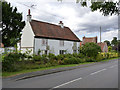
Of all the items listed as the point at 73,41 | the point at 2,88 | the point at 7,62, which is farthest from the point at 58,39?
the point at 2,88

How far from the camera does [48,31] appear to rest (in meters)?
28.0

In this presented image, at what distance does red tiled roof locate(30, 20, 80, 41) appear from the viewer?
2564cm

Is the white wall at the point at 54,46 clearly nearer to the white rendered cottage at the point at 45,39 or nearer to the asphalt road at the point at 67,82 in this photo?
the white rendered cottage at the point at 45,39

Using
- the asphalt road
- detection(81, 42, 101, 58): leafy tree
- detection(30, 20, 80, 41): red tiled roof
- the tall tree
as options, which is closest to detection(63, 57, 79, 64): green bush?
detection(81, 42, 101, 58): leafy tree

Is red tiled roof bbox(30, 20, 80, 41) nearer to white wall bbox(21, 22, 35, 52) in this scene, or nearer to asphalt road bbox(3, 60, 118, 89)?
white wall bbox(21, 22, 35, 52)

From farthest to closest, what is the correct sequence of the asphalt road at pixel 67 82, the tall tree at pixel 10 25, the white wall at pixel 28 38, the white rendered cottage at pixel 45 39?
the tall tree at pixel 10 25
the white rendered cottage at pixel 45 39
the white wall at pixel 28 38
the asphalt road at pixel 67 82

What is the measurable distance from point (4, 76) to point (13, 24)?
102 feet

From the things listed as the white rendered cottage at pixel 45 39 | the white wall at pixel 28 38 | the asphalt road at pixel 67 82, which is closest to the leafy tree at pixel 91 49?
the white rendered cottage at pixel 45 39

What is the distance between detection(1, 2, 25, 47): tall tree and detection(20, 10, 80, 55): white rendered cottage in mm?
12343

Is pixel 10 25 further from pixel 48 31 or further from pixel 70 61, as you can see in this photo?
pixel 70 61

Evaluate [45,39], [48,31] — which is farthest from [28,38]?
[48,31]

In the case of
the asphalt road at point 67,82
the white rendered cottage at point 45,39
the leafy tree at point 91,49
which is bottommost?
the asphalt road at point 67,82

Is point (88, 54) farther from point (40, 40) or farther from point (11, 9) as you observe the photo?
point (11, 9)

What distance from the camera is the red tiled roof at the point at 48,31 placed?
84.1ft
